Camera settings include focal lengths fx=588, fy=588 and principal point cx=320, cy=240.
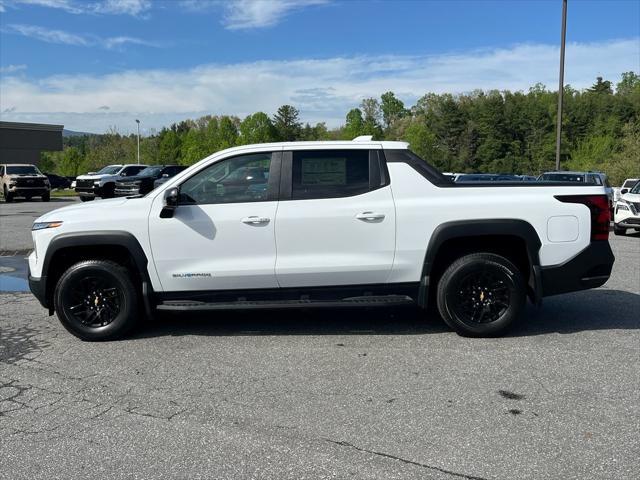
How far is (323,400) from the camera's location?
13.7 feet

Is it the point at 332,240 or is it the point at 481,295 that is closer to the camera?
the point at 332,240

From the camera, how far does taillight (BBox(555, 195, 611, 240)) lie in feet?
18.2

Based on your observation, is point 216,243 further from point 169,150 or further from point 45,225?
point 169,150

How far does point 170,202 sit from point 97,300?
1250 millimetres

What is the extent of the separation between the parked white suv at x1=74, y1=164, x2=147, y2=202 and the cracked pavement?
2231 cm

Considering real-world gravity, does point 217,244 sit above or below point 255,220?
below

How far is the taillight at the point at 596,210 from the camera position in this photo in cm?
555

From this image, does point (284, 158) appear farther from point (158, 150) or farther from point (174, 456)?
point (158, 150)

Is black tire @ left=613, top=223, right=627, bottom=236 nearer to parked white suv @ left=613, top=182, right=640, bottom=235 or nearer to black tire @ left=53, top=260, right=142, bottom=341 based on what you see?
parked white suv @ left=613, top=182, right=640, bottom=235

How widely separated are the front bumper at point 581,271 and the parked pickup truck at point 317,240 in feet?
0.04

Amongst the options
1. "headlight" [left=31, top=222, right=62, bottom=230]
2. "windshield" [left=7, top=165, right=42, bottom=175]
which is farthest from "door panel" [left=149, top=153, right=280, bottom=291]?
"windshield" [left=7, top=165, right=42, bottom=175]

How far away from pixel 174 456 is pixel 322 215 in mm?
2721

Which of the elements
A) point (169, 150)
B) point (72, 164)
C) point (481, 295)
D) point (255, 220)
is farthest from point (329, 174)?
point (169, 150)

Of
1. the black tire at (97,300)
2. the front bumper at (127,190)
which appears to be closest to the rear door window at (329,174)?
the black tire at (97,300)
